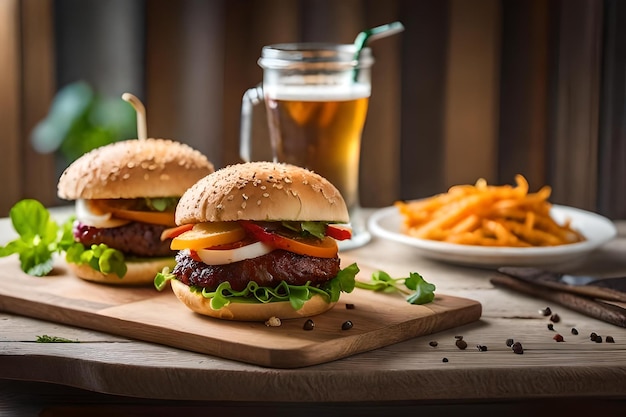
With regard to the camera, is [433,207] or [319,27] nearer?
[433,207]

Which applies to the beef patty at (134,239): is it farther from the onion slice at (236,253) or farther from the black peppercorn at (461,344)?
the black peppercorn at (461,344)

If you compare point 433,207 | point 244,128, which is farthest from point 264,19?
point 433,207

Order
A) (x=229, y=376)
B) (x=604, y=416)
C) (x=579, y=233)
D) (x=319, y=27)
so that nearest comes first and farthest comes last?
→ (x=229, y=376)
(x=604, y=416)
(x=579, y=233)
(x=319, y=27)

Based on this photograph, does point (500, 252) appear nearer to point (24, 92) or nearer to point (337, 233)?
point (337, 233)

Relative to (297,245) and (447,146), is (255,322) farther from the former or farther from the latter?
(447,146)

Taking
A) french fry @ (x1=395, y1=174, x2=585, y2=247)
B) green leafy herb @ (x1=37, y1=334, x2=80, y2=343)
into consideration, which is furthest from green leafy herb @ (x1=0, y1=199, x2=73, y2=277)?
french fry @ (x1=395, y1=174, x2=585, y2=247)

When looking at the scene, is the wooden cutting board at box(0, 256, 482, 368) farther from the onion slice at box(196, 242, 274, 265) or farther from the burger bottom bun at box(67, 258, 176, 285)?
the onion slice at box(196, 242, 274, 265)
